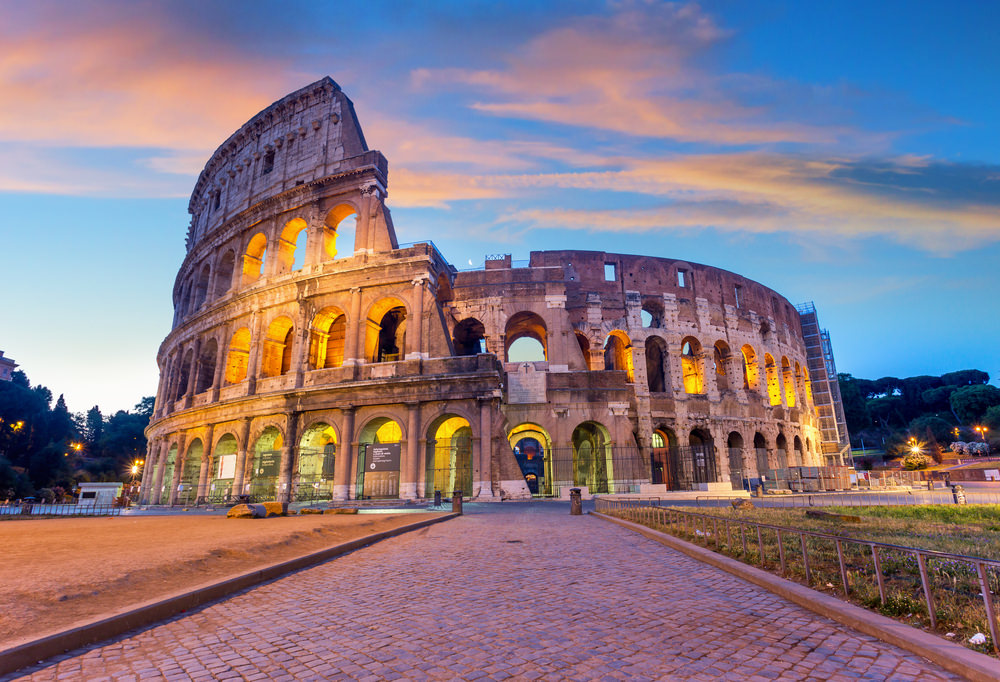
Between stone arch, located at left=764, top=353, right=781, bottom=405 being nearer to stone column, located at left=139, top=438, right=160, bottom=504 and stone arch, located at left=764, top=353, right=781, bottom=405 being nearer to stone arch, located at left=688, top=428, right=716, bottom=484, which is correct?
stone arch, located at left=688, top=428, right=716, bottom=484

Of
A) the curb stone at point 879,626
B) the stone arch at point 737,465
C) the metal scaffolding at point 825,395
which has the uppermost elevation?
the metal scaffolding at point 825,395

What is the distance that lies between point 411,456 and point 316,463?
651 cm

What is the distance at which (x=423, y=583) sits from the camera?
564 centimetres

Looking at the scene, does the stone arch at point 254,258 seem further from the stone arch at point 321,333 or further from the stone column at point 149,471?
the stone column at point 149,471

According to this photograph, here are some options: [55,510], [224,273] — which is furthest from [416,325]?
[55,510]

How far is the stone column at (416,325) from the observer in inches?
846

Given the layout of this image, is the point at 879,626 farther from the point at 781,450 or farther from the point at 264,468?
the point at 781,450

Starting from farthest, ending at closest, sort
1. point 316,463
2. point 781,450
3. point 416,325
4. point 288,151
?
point 781,450 → point 288,151 → point 316,463 → point 416,325

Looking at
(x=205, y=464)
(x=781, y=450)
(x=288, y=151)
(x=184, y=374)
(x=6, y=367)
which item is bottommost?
(x=205, y=464)

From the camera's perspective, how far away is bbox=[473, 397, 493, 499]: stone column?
19812 mm

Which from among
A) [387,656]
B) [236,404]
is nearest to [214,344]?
[236,404]

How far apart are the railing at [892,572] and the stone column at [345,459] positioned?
1648 cm

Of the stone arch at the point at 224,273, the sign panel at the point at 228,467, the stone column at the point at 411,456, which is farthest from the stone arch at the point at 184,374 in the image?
the stone column at the point at 411,456

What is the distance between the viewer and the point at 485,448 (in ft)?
65.6
